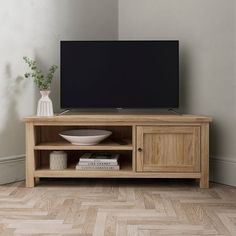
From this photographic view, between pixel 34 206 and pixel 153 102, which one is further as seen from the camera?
pixel 153 102

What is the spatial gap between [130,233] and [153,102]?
1.34 m

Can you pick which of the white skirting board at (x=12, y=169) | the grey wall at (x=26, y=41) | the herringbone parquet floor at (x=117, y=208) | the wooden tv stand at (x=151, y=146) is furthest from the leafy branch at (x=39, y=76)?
the herringbone parquet floor at (x=117, y=208)

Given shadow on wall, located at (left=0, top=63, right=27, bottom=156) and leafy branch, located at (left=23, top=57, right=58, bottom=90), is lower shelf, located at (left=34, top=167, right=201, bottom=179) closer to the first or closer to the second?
shadow on wall, located at (left=0, top=63, right=27, bottom=156)

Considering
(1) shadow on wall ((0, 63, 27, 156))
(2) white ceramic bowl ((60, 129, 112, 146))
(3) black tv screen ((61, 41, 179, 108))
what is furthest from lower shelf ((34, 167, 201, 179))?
(3) black tv screen ((61, 41, 179, 108))

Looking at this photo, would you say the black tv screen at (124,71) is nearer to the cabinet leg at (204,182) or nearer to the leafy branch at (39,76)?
the leafy branch at (39,76)

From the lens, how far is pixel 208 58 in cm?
314

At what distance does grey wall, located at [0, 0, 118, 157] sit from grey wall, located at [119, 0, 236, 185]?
595 millimetres

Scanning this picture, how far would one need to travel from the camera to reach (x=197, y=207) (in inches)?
95.5

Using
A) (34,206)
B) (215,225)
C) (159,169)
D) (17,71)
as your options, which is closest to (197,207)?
(215,225)

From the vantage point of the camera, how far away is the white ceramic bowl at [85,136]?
9.64ft

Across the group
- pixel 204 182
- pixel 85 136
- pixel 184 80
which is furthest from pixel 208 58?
pixel 85 136

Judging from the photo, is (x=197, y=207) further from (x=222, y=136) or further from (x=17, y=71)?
(x=17, y=71)

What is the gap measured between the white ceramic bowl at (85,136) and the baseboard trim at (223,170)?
32.2 inches

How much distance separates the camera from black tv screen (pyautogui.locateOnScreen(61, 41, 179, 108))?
10.3ft
